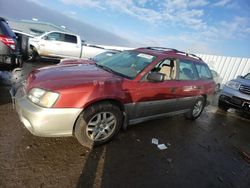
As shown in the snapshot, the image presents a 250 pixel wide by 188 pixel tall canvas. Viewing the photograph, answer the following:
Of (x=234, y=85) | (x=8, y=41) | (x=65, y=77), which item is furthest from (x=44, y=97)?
(x=234, y=85)

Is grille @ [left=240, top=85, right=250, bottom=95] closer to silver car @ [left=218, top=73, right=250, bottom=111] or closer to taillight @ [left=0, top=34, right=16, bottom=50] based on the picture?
silver car @ [left=218, top=73, right=250, bottom=111]

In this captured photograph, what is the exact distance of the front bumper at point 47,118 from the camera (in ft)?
9.16

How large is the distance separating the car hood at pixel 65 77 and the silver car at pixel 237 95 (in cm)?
458

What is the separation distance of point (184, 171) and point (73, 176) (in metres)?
1.72

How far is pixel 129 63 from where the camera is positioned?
419 centimetres

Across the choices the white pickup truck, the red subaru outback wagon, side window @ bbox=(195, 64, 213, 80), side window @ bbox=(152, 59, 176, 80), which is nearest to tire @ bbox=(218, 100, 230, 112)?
side window @ bbox=(195, 64, 213, 80)

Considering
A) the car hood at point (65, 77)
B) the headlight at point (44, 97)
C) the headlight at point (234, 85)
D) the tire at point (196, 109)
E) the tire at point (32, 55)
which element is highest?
the car hood at point (65, 77)

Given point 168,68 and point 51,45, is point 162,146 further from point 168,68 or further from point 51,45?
point 51,45

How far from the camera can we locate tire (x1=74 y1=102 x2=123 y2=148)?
3101 mm

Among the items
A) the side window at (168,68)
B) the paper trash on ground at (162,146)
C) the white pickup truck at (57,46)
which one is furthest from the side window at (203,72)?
the white pickup truck at (57,46)

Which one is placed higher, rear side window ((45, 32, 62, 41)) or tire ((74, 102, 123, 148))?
rear side window ((45, 32, 62, 41))

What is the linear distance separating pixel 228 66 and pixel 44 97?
12408 mm

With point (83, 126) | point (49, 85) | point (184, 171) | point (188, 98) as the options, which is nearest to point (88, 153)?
point (83, 126)

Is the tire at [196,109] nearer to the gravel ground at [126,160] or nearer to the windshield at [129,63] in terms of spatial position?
the gravel ground at [126,160]
